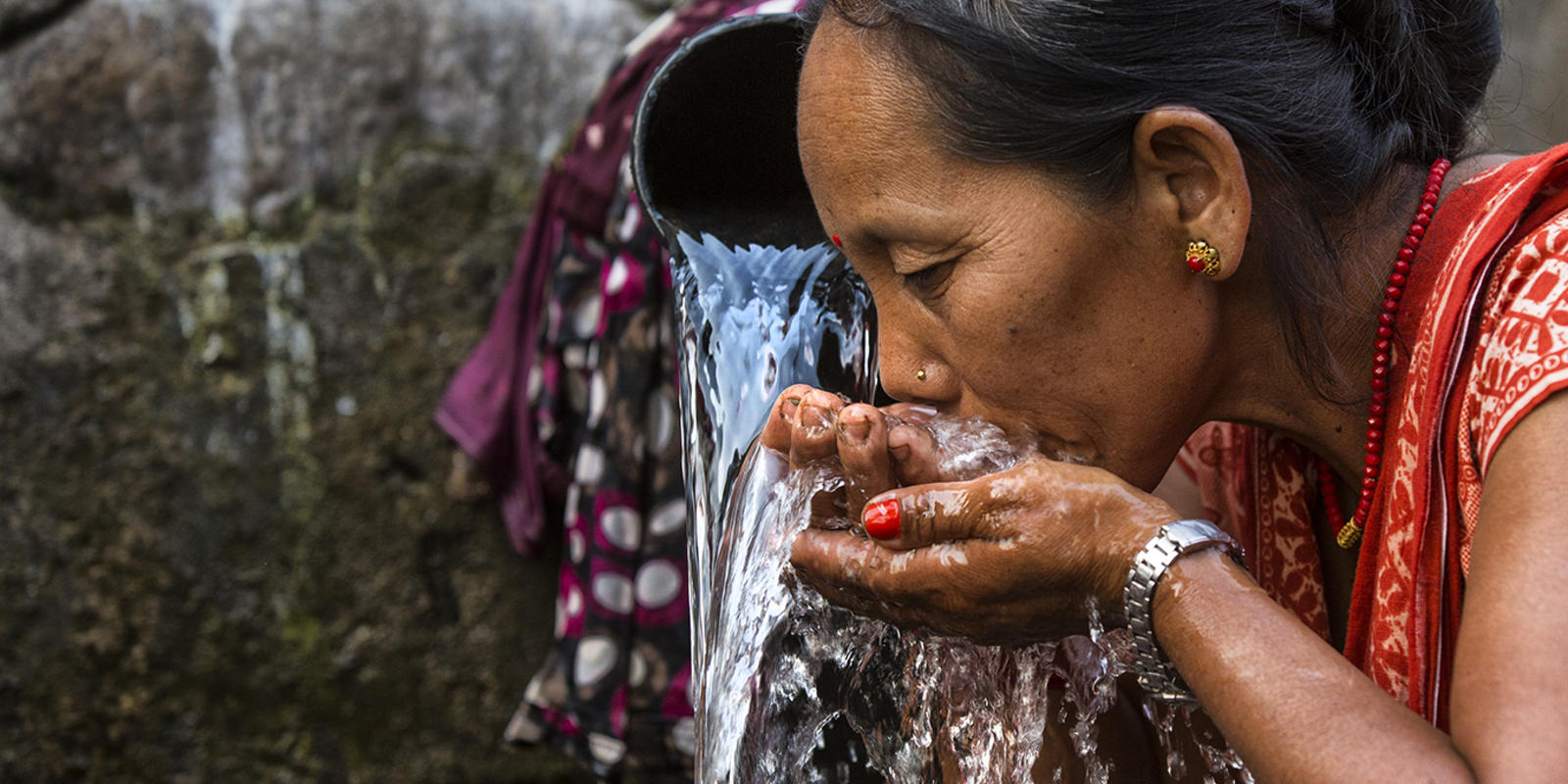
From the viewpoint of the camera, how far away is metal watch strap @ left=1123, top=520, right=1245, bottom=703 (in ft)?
4.02

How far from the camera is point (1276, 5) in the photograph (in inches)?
53.6

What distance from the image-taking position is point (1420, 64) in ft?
4.77

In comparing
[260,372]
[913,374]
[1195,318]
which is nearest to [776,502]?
[913,374]

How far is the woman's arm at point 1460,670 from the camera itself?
105cm

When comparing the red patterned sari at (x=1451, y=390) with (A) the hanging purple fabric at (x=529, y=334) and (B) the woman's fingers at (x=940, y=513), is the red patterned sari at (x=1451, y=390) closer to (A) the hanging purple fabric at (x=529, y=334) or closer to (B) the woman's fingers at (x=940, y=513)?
(B) the woman's fingers at (x=940, y=513)

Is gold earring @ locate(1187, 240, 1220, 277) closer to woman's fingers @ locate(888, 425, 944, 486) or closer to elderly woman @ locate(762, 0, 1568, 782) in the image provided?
elderly woman @ locate(762, 0, 1568, 782)

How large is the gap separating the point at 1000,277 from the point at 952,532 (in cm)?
27

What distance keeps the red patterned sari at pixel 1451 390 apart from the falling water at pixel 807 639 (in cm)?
28

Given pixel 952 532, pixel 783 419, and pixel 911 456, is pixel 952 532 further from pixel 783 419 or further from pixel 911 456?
pixel 783 419

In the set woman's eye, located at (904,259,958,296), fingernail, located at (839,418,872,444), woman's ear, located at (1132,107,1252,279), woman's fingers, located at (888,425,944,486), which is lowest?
woman's fingers, located at (888,425,944,486)

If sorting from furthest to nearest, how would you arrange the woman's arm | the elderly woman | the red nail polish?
the red nail polish
the elderly woman
the woman's arm

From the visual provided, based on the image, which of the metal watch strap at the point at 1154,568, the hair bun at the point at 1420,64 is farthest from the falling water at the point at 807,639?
the hair bun at the point at 1420,64

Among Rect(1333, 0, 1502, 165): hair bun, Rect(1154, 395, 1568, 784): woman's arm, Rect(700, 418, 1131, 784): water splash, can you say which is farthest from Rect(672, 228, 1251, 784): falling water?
Rect(1333, 0, 1502, 165): hair bun

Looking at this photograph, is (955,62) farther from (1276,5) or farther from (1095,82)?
(1276,5)
